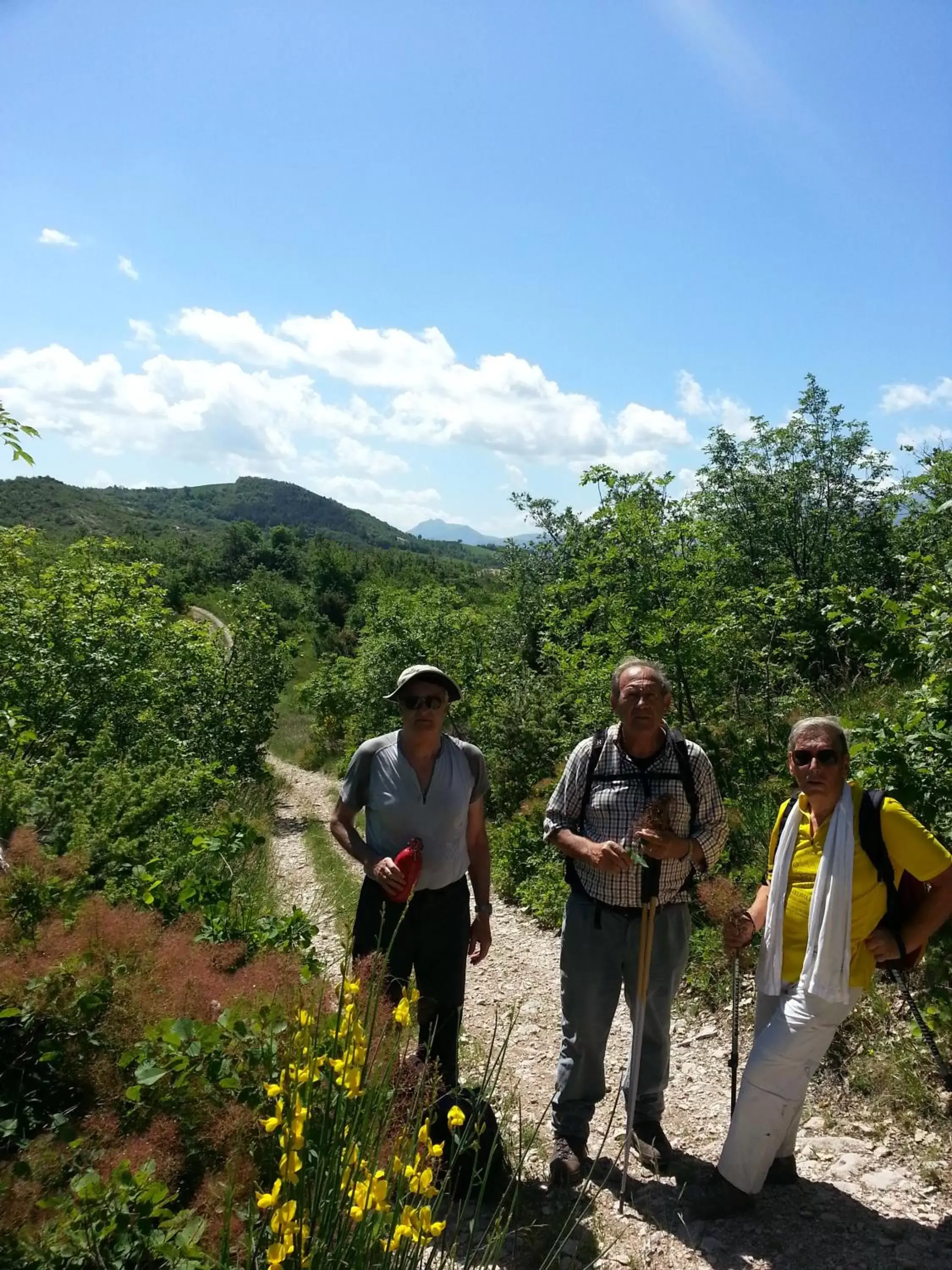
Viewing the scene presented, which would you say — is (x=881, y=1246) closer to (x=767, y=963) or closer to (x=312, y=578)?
(x=767, y=963)

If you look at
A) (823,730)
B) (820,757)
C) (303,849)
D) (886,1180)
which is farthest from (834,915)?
(303,849)

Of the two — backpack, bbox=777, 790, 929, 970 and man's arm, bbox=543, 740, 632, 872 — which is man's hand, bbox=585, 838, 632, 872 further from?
backpack, bbox=777, 790, 929, 970

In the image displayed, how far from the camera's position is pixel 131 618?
1157 cm

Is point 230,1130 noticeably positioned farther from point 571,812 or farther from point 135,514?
point 135,514

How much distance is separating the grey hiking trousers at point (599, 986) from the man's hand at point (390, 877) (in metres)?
0.81

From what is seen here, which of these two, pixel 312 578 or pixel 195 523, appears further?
pixel 195 523

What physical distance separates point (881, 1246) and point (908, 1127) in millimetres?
743

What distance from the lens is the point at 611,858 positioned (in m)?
3.22

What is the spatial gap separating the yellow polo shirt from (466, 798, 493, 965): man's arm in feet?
4.15

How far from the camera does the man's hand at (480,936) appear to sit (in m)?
3.63

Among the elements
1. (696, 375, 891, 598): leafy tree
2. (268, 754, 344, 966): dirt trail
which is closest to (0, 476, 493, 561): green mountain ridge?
(268, 754, 344, 966): dirt trail

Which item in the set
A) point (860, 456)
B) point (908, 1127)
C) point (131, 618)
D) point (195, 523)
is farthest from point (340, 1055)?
point (195, 523)

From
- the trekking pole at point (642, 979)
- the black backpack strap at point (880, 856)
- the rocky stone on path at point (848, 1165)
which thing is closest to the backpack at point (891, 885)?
the black backpack strap at point (880, 856)

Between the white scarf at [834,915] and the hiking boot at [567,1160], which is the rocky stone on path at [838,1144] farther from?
the white scarf at [834,915]
